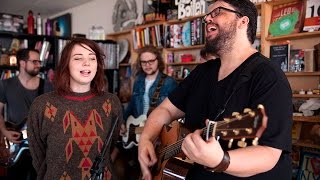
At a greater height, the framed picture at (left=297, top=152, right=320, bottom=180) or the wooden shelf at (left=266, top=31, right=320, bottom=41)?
the wooden shelf at (left=266, top=31, right=320, bottom=41)

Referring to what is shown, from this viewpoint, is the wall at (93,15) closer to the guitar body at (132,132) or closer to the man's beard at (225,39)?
the guitar body at (132,132)

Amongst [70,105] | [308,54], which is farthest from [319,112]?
[70,105]

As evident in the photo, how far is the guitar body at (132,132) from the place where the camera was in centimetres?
310

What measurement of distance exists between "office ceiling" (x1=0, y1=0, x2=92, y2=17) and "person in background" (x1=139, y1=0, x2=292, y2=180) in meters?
4.75

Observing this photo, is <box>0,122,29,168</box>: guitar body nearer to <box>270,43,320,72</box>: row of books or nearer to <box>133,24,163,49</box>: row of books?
<box>133,24,163,49</box>: row of books

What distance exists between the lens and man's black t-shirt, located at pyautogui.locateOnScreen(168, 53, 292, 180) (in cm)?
97

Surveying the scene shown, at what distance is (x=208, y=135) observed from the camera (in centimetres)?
99

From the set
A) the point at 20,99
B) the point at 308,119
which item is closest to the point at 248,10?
the point at 308,119

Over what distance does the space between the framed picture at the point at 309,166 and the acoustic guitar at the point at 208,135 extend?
1605mm

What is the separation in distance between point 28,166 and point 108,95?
1.40 m

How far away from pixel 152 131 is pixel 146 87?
5.40 feet

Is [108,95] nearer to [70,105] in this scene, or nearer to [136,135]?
[70,105]

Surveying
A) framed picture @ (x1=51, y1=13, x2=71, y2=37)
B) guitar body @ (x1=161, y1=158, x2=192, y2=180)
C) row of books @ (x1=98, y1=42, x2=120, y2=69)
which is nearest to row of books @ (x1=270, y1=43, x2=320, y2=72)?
guitar body @ (x1=161, y1=158, x2=192, y2=180)

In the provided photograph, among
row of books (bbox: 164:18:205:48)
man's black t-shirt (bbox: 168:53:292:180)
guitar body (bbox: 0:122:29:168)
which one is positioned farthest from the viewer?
row of books (bbox: 164:18:205:48)
